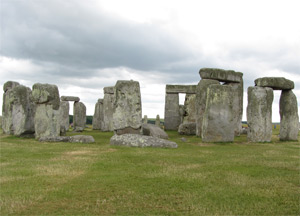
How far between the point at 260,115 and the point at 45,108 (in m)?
10.6

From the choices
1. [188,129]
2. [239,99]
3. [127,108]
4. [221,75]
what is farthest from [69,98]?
[239,99]

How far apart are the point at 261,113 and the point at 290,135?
2888mm

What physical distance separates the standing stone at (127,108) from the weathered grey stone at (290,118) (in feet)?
26.7

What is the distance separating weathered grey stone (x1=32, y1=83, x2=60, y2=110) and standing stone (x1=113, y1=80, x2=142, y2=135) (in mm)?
3021

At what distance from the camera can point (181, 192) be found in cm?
532

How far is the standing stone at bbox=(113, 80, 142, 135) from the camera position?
14328 millimetres

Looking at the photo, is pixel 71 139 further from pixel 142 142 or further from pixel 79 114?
pixel 79 114

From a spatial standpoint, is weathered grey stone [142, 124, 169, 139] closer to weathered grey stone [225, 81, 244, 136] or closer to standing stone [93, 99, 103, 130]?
weathered grey stone [225, 81, 244, 136]

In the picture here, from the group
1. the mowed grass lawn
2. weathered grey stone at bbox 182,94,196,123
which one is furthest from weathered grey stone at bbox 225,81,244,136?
the mowed grass lawn

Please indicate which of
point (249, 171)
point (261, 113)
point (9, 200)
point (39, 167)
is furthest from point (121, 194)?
point (261, 113)

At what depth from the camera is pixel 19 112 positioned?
1530cm

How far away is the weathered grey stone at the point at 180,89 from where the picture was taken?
85.4 feet

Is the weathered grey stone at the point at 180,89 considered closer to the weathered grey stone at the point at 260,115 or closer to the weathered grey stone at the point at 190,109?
the weathered grey stone at the point at 190,109

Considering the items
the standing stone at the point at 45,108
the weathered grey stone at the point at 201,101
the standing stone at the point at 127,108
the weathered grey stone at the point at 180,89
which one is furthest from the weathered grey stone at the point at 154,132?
the weathered grey stone at the point at 180,89
